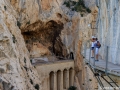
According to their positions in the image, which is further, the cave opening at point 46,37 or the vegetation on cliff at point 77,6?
the vegetation on cliff at point 77,6

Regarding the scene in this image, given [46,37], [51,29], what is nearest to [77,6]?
[51,29]

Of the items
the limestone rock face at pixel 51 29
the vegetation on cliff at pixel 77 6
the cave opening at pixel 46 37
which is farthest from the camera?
the vegetation on cliff at pixel 77 6

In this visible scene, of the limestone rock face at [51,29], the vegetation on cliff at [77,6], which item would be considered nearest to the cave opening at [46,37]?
the limestone rock face at [51,29]

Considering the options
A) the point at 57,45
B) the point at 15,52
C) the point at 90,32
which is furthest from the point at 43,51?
the point at 15,52

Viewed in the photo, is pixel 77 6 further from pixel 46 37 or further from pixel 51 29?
pixel 46 37

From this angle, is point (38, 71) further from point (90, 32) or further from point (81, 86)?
point (90, 32)

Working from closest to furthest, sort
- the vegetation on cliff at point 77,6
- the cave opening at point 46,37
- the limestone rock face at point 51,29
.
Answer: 1. the limestone rock face at point 51,29
2. the cave opening at point 46,37
3. the vegetation on cliff at point 77,6

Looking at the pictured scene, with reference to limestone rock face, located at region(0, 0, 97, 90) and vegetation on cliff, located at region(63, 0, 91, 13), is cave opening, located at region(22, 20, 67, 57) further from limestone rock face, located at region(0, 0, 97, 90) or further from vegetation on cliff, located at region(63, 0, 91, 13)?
vegetation on cliff, located at region(63, 0, 91, 13)

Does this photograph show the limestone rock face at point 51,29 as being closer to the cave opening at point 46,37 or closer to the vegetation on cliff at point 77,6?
the cave opening at point 46,37

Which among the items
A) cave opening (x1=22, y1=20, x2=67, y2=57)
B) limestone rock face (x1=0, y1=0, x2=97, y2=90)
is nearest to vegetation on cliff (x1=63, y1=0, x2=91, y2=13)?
limestone rock face (x1=0, y1=0, x2=97, y2=90)

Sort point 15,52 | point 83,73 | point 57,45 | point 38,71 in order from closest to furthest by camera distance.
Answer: point 15,52 < point 38,71 < point 83,73 < point 57,45

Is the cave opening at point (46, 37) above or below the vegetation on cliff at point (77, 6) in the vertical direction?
below

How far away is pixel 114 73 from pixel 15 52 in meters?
15.9

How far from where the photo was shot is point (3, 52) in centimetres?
1998
